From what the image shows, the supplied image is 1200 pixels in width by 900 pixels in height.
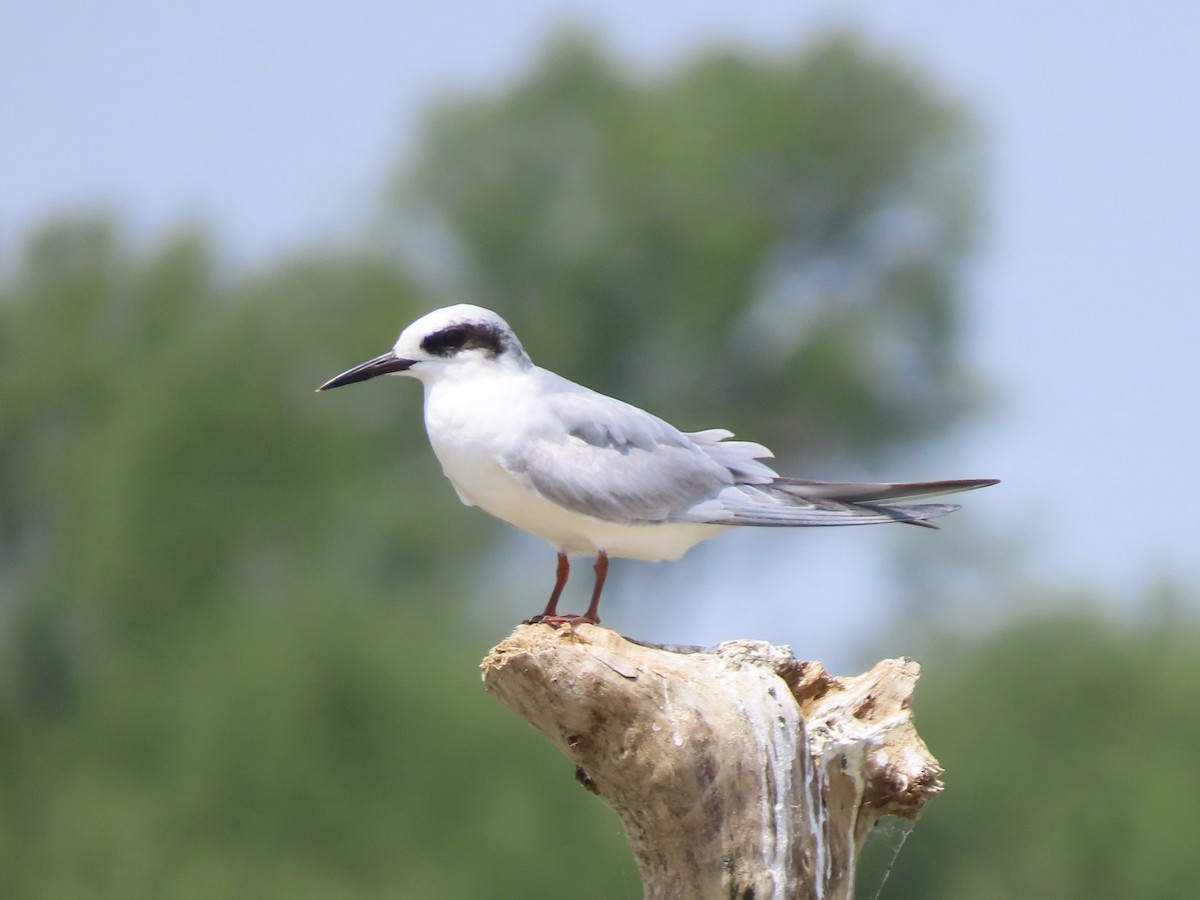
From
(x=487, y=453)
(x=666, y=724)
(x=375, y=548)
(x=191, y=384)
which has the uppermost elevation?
(x=191, y=384)

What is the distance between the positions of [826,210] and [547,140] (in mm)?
7242

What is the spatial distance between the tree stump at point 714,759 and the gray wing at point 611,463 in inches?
21.9

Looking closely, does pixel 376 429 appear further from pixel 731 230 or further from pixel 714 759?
pixel 714 759

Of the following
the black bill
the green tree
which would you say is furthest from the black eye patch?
the green tree

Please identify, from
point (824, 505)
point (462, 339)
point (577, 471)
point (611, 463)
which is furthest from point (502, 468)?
point (824, 505)

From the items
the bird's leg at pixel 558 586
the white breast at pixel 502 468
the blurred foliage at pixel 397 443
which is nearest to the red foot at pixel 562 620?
the bird's leg at pixel 558 586

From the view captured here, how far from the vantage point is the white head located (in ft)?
21.6

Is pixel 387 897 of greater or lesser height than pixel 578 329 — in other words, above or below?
below

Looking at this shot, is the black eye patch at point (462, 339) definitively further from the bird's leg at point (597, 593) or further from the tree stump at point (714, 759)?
the tree stump at point (714, 759)

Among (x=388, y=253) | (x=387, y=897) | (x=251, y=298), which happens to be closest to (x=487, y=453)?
(x=387, y=897)

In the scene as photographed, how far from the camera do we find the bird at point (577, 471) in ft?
20.7

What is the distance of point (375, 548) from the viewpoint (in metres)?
34.7

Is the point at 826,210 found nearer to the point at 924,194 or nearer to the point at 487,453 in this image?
the point at 924,194

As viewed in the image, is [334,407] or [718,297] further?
[718,297]
